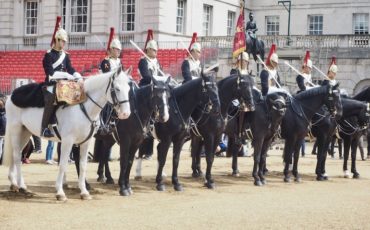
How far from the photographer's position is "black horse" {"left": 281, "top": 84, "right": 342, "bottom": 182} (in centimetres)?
1683

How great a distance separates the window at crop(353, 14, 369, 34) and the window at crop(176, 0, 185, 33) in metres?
12.3

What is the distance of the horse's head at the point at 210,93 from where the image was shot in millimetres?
14398

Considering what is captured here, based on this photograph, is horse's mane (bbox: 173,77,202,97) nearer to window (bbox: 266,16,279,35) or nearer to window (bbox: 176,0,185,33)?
window (bbox: 176,0,185,33)

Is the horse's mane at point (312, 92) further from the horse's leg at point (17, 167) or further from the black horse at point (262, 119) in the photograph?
the horse's leg at point (17, 167)

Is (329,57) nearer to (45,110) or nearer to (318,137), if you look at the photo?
(318,137)

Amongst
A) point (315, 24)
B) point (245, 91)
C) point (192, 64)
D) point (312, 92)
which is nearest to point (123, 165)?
point (245, 91)

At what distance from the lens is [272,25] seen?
4928cm

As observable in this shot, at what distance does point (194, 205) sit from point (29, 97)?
12.3 ft

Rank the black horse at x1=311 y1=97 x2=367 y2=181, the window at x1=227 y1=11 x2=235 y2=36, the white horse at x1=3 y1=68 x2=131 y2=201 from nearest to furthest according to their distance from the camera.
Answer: the white horse at x1=3 y1=68 x2=131 y2=201 → the black horse at x1=311 y1=97 x2=367 y2=181 → the window at x1=227 y1=11 x2=235 y2=36

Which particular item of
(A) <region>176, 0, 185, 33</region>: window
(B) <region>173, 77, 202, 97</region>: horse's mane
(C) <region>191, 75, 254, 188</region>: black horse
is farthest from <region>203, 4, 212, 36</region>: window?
(B) <region>173, 77, 202, 97</region>: horse's mane

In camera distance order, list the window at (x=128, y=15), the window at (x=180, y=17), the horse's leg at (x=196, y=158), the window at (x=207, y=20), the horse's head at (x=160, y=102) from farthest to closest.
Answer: the window at (x=207, y=20) < the window at (x=180, y=17) < the window at (x=128, y=15) < the horse's leg at (x=196, y=158) < the horse's head at (x=160, y=102)

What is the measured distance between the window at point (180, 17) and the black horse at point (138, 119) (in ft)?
94.2

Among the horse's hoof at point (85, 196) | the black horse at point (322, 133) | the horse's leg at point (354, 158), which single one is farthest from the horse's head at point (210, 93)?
the horse's leg at point (354, 158)

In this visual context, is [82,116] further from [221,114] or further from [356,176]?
[356,176]
